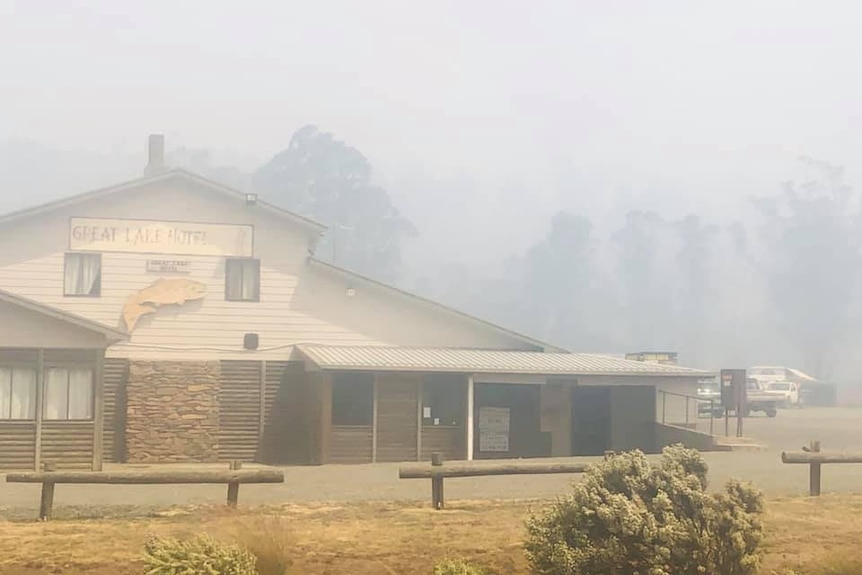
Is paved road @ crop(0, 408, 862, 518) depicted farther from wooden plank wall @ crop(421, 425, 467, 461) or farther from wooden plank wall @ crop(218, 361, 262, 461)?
wooden plank wall @ crop(218, 361, 262, 461)

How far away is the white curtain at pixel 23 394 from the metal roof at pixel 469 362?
644 centimetres

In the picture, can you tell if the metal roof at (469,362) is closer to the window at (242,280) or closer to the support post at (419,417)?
the support post at (419,417)

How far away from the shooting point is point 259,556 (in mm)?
11102

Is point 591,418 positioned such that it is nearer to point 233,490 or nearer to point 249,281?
point 249,281

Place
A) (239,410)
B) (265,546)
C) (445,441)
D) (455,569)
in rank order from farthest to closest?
(239,410) < (445,441) < (265,546) < (455,569)

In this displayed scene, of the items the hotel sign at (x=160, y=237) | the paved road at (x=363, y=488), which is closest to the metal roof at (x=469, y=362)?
the paved road at (x=363, y=488)

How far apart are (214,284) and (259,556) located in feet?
59.4

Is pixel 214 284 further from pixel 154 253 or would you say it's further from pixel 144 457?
pixel 144 457

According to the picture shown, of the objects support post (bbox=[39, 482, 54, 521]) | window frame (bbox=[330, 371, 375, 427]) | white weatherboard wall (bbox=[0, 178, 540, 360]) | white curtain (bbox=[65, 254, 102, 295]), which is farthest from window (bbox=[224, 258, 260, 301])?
support post (bbox=[39, 482, 54, 521])

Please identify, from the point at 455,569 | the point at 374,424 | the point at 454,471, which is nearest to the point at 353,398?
the point at 374,424

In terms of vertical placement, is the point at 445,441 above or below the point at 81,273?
below

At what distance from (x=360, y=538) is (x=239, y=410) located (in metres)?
15.5

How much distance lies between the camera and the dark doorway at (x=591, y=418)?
3144cm

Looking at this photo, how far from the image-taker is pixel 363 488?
19.4 m
